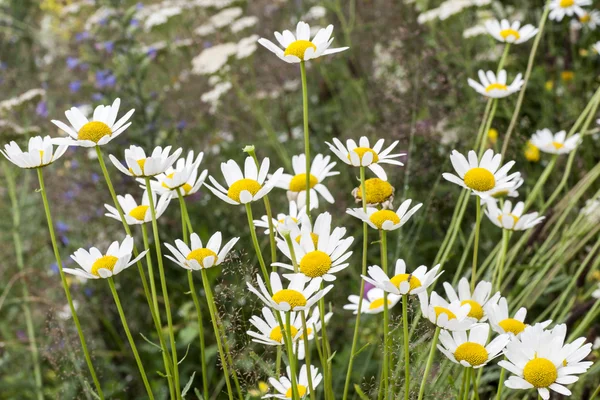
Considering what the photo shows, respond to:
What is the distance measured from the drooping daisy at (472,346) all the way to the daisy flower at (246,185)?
0.25 meters

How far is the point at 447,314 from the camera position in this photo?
720mm

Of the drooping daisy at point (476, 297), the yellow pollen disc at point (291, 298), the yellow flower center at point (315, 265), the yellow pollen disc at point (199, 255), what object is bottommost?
the drooping daisy at point (476, 297)

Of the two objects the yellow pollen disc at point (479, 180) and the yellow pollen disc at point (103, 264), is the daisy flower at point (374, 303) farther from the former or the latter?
the yellow pollen disc at point (103, 264)

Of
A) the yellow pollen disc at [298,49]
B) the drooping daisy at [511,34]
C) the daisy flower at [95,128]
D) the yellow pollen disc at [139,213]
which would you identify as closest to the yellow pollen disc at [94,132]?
the daisy flower at [95,128]

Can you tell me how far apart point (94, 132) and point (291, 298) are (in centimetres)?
30

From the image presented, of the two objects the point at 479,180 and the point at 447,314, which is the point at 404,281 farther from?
the point at 479,180

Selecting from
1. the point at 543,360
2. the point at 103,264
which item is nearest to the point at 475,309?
the point at 543,360

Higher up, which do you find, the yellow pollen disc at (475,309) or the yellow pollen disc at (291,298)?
the yellow pollen disc at (291,298)

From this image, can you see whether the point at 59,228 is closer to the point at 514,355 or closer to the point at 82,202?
the point at 82,202

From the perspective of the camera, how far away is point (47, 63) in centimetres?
367

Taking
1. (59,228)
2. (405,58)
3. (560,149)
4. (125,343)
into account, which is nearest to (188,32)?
(59,228)

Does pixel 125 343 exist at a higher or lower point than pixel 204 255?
lower

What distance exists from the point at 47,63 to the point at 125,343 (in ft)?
7.04

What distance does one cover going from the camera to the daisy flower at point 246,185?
29.2 inches
